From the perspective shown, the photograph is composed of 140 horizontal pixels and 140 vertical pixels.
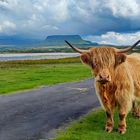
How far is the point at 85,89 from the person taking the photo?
68.4ft

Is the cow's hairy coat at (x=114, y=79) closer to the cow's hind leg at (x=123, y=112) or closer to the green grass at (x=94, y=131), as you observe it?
the cow's hind leg at (x=123, y=112)

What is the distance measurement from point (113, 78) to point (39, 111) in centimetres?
408

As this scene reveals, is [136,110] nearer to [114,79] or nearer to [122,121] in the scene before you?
[122,121]

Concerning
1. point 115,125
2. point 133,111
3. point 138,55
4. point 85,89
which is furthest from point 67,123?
point 85,89

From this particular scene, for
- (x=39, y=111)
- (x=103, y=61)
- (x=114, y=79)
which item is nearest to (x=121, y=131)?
(x=114, y=79)

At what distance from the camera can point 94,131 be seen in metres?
11.2

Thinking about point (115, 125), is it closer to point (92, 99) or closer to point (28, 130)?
point (28, 130)

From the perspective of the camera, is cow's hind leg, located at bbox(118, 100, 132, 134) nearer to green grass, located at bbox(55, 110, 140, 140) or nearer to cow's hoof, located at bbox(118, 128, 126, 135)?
cow's hoof, located at bbox(118, 128, 126, 135)

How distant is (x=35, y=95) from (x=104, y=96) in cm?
775

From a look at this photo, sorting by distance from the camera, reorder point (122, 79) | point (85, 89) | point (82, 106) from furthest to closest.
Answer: point (85, 89) → point (82, 106) → point (122, 79)

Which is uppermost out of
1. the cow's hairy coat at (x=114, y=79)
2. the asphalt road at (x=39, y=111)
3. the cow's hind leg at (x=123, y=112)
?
the cow's hairy coat at (x=114, y=79)

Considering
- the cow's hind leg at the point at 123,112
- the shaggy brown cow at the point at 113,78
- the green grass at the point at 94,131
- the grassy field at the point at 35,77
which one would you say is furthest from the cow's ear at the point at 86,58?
the grassy field at the point at 35,77

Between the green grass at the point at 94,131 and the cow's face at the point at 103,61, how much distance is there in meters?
1.53

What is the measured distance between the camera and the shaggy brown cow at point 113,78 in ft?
32.8
